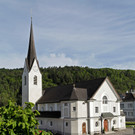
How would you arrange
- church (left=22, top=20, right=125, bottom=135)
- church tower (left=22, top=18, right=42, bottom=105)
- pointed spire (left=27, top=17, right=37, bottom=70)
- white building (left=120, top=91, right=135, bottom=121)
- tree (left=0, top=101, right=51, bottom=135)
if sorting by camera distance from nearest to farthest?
tree (left=0, top=101, right=51, bottom=135) < church (left=22, top=20, right=125, bottom=135) < church tower (left=22, top=18, right=42, bottom=105) < pointed spire (left=27, top=17, right=37, bottom=70) < white building (left=120, top=91, right=135, bottom=121)

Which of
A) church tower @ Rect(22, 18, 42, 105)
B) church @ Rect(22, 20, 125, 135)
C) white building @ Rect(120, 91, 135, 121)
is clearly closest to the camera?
church @ Rect(22, 20, 125, 135)

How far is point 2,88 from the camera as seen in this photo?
130250 mm

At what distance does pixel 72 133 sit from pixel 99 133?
553 cm

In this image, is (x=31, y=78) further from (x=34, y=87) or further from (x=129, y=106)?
(x=129, y=106)

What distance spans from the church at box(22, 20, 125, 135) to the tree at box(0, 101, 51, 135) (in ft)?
79.5

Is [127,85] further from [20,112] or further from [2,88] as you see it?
[20,112]

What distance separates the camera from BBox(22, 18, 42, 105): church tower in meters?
45.8

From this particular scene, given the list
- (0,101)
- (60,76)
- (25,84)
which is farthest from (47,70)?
(25,84)

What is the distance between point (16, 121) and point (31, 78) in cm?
3632

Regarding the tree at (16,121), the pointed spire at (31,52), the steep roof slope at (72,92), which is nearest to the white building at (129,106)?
the steep roof slope at (72,92)

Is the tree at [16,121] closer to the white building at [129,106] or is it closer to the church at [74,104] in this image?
the church at [74,104]

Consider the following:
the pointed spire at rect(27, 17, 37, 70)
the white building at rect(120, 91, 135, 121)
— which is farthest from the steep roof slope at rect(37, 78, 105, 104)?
the white building at rect(120, 91, 135, 121)

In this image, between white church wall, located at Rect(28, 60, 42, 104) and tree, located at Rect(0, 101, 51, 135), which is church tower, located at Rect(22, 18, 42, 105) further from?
tree, located at Rect(0, 101, 51, 135)

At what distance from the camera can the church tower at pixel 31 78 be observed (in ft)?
150
